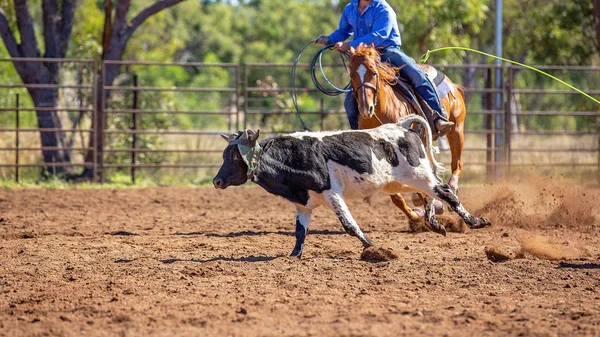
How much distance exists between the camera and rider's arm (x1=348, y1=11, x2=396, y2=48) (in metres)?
8.70

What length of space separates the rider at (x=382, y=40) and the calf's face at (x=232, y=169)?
6.76 ft

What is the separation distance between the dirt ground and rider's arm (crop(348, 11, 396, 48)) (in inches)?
75.3

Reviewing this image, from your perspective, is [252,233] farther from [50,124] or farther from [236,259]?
[50,124]

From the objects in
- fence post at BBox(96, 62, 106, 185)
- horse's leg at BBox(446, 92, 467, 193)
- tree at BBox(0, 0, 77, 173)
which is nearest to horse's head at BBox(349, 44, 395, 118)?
horse's leg at BBox(446, 92, 467, 193)

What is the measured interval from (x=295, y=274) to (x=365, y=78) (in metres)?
2.50

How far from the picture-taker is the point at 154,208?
37.8ft

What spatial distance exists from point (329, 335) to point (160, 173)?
11455mm

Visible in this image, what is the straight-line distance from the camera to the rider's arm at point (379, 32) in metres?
8.70

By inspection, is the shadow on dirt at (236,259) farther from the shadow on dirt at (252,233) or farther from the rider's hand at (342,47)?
the rider's hand at (342,47)

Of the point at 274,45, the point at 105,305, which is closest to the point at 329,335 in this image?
the point at 105,305

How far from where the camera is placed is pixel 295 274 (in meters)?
6.55

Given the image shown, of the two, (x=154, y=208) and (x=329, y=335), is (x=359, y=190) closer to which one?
(x=329, y=335)

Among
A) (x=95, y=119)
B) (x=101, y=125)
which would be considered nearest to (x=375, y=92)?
(x=95, y=119)

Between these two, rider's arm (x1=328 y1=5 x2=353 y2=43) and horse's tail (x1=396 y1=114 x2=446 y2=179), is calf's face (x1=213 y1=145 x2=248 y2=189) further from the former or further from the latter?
rider's arm (x1=328 y1=5 x2=353 y2=43)
